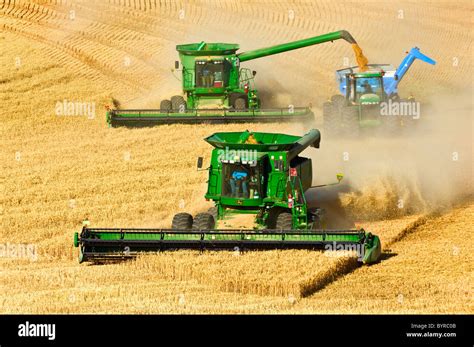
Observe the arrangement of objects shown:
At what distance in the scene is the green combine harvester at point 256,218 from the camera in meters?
20.3

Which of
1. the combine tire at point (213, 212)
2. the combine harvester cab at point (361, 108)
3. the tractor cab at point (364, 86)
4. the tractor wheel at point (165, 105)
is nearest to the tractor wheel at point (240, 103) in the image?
the tractor wheel at point (165, 105)

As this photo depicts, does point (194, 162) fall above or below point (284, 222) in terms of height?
above

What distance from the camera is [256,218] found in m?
21.3

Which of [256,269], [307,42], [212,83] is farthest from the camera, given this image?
[307,42]

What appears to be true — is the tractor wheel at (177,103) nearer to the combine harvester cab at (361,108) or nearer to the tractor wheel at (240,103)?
the tractor wheel at (240,103)

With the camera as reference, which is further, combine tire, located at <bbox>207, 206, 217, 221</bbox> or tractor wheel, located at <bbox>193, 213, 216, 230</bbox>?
combine tire, located at <bbox>207, 206, 217, 221</bbox>

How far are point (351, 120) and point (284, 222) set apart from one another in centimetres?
958

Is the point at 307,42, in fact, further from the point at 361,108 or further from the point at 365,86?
the point at 361,108

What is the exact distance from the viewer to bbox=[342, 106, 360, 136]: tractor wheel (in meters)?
29.9

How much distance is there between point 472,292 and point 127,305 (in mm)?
4858

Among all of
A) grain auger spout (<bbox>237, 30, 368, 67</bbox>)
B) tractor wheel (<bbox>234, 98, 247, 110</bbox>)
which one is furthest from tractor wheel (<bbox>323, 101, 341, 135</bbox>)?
tractor wheel (<bbox>234, 98, 247, 110</bbox>)

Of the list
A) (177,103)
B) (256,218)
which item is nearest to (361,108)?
(177,103)

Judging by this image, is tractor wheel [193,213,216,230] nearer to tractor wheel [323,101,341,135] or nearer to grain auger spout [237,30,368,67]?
tractor wheel [323,101,341,135]
